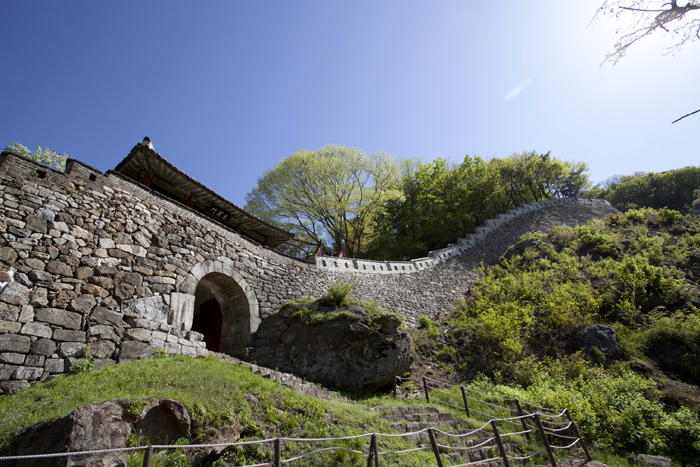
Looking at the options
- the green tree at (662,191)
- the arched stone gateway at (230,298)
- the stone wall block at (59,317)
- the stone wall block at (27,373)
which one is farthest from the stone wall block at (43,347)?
the green tree at (662,191)

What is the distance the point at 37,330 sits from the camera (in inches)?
214

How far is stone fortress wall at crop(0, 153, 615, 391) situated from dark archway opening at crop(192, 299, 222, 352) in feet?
0.24

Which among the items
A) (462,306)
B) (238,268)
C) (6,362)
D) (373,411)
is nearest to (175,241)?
(238,268)

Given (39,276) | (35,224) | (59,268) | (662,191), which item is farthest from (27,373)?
(662,191)

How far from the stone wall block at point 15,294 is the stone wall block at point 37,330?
0.41 m

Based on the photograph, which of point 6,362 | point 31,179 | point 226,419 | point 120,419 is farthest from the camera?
point 31,179

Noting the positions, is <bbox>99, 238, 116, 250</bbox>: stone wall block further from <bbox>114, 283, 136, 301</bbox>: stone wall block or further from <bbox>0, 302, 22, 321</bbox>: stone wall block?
<bbox>0, 302, 22, 321</bbox>: stone wall block

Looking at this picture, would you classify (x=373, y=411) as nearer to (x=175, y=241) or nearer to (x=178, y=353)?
(x=178, y=353)

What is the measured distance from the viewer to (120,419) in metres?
3.77

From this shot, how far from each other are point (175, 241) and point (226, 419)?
18.0 feet

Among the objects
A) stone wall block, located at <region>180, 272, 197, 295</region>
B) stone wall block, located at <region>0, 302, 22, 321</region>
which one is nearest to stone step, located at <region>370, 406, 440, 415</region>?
stone wall block, located at <region>180, 272, 197, 295</region>

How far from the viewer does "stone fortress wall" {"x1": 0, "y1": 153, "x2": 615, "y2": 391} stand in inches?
217

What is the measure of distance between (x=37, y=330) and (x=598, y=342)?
1310 cm

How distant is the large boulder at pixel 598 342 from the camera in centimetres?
899
